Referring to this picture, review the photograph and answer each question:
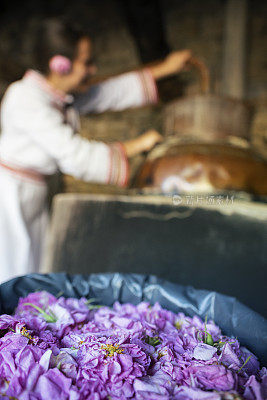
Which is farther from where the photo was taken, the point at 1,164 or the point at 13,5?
the point at 13,5

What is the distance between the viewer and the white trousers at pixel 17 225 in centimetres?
118

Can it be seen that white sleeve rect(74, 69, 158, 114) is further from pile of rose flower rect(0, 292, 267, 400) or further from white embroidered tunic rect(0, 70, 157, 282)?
pile of rose flower rect(0, 292, 267, 400)

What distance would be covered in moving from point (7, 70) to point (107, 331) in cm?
242

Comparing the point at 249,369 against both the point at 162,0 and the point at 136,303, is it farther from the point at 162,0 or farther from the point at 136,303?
the point at 162,0

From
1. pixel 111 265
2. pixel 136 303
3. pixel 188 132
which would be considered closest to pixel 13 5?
pixel 188 132

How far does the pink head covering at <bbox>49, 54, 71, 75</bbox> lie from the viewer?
46.9 inches

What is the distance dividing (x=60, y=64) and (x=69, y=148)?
31 centimetres

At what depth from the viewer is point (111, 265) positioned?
2.35 feet

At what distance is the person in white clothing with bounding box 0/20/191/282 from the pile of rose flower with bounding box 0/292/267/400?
30.7 inches

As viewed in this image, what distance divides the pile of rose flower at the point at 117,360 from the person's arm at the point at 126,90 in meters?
1.15

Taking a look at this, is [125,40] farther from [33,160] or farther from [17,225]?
[17,225]

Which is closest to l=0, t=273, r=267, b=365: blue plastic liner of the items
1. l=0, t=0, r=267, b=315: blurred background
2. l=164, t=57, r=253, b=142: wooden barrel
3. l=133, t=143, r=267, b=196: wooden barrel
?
l=0, t=0, r=267, b=315: blurred background

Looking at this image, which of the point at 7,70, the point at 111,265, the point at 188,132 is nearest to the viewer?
the point at 111,265

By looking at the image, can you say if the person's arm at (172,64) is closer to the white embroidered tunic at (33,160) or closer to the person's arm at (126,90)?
the person's arm at (126,90)
